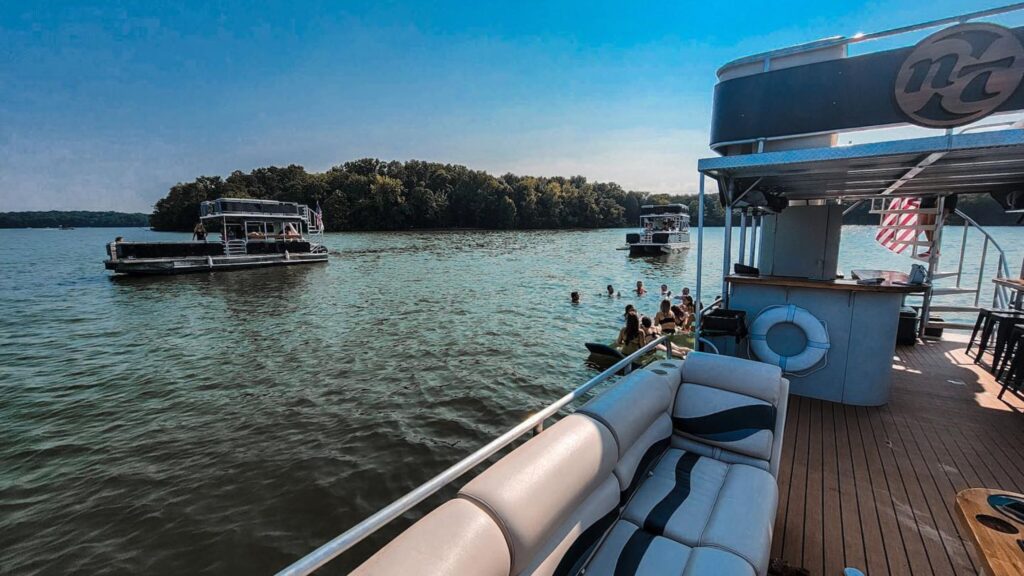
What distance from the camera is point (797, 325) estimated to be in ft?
14.8

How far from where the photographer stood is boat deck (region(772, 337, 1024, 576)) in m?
2.54

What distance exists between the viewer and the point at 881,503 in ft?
9.75

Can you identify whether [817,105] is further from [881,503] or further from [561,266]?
[561,266]

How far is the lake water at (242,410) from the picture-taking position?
4.78 metres

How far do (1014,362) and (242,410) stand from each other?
1043 cm

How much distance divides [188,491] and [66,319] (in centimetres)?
1443

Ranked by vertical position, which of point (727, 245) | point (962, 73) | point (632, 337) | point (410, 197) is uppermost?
point (410, 197)

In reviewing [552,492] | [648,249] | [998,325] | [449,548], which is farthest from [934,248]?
[648,249]

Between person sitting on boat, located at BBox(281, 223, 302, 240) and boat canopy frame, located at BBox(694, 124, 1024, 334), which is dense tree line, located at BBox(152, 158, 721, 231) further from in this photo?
boat canopy frame, located at BBox(694, 124, 1024, 334)

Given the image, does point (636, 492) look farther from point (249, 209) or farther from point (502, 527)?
point (249, 209)

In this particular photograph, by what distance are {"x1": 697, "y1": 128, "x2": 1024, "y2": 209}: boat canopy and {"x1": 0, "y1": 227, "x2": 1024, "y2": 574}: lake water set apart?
4744 millimetres

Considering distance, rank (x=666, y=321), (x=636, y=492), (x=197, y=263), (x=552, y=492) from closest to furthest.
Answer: (x=552, y=492), (x=636, y=492), (x=666, y=321), (x=197, y=263)

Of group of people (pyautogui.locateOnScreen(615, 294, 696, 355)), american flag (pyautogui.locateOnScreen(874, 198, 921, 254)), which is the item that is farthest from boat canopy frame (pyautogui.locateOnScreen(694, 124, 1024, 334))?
american flag (pyautogui.locateOnScreen(874, 198, 921, 254))

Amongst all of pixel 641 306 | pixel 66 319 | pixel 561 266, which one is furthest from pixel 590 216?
pixel 66 319
